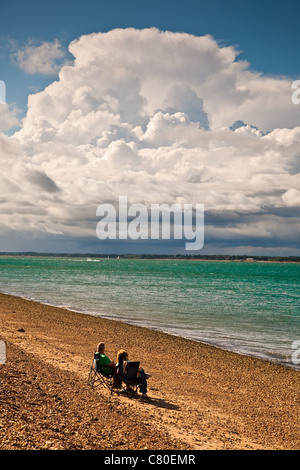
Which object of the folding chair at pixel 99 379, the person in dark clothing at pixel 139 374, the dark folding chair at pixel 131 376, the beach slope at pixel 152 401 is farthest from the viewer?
the folding chair at pixel 99 379

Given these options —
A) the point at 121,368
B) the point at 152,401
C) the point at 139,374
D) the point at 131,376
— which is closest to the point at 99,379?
the point at 121,368

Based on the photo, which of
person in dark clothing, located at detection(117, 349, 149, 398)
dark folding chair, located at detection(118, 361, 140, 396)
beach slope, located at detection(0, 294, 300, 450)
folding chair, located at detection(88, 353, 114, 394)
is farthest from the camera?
folding chair, located at detection(88, 353, 114, 394)

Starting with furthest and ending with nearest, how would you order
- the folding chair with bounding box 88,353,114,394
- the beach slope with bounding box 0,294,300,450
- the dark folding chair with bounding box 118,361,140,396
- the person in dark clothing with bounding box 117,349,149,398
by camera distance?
the folding chair with bounding box 88,353,114,394
the dark folding chair with bounding box 118,361,140,396
the person in dark clothing with bounding box 117,349,149,398
the beach slope with bounding box 0,294,300,450

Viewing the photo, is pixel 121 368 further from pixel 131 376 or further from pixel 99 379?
pixel 99 379

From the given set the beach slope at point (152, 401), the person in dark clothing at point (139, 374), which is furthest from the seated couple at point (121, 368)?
the beach slope at point (152, 401)

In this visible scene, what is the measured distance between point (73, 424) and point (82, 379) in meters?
Answer: 4.12

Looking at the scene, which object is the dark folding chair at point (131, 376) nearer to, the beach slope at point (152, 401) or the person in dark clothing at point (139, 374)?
the person in dark clothing at point (139, 374)

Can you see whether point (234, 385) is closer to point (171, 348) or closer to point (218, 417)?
point (218, 417)

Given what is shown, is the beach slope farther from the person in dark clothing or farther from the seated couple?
the seated couple

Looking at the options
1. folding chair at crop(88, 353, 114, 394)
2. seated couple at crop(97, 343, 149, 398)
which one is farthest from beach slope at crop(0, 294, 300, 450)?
seated couple at crop(97, 343, 149, 398)

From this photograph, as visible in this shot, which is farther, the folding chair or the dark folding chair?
the folding chair

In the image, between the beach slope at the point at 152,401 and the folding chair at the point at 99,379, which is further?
the folding chair at the point at 99,379
